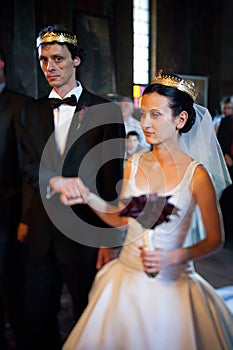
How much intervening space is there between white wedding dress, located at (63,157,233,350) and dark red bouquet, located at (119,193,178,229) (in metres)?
0.02

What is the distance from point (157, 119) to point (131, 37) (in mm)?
279

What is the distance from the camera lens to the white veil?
1120 mm

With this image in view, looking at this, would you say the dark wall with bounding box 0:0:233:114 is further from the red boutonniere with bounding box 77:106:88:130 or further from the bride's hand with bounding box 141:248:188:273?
the bride's hand with bounding box 141:248:188:273

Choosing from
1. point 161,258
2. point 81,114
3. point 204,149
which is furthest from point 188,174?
point 81,114

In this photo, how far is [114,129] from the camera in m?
1.15

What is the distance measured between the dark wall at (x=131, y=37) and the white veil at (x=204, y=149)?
147 millimetres

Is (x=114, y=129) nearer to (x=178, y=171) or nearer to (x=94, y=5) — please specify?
(x=178, y=171)

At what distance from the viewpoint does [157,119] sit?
107 centimetres

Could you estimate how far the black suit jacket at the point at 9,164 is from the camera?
1119 millimetres

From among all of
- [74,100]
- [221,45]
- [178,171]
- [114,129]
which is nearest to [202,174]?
[178,171]

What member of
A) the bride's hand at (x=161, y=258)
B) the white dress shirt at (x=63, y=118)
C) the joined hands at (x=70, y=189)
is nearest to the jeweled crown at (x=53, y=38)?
the white dress shirt at (x=63, y=118)

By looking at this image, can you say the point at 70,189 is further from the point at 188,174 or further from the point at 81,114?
the point at 188,174

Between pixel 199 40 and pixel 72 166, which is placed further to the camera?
pixel 199 40

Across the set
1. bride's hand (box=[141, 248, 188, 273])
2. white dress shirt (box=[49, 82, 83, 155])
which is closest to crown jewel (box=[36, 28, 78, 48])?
white dress shirt (box=[49, 82, 83, 155])
